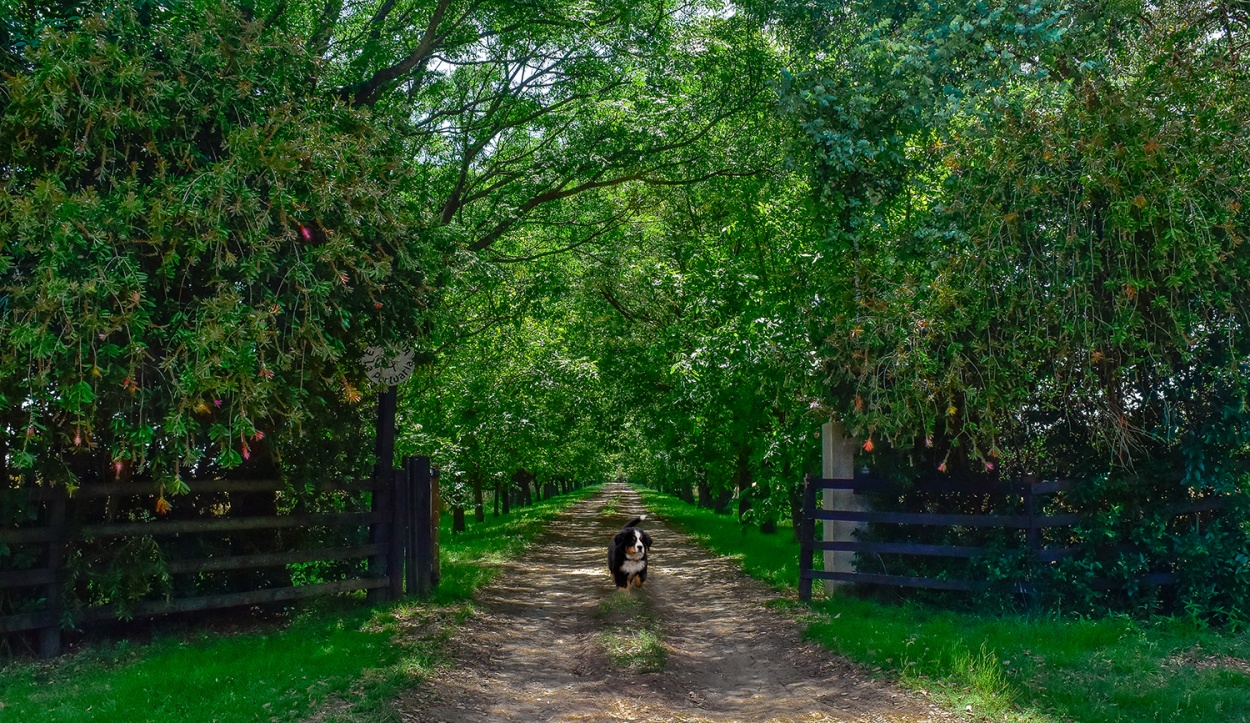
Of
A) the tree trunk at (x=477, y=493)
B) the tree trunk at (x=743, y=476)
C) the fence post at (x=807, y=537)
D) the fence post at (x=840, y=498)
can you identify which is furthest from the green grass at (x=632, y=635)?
the tree trunk at (x=477, y=493)

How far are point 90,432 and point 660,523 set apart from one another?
1041 inches

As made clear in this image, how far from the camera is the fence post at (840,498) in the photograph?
38.8 ft

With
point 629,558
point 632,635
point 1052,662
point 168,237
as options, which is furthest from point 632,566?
point 168,237

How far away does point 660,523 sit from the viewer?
32.2 meters

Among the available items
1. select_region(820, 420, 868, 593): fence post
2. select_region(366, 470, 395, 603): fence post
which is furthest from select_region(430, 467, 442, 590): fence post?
select_region(820, 420, 868, 593): fence post

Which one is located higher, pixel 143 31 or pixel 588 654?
pixel 143 31

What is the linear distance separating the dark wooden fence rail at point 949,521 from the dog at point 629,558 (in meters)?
3.00

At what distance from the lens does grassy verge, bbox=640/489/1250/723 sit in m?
6.53

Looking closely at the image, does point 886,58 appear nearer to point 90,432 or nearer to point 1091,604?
point 1091,604

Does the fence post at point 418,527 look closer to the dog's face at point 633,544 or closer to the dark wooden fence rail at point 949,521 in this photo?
the dog's face at point 633,544

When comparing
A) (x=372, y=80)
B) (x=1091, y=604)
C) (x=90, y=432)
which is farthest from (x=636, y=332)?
(x=90, y=432)

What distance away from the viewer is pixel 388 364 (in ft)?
31.4

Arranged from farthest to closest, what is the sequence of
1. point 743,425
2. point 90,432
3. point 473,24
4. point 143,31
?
point 743,425, point 473,24, point 143,31, point 90,432

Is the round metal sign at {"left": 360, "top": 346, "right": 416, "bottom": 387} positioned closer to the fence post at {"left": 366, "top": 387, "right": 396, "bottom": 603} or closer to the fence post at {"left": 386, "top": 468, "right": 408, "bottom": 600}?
the fence post at {"left": 366, "top": 387, "right": 396, "bottom": 603}
